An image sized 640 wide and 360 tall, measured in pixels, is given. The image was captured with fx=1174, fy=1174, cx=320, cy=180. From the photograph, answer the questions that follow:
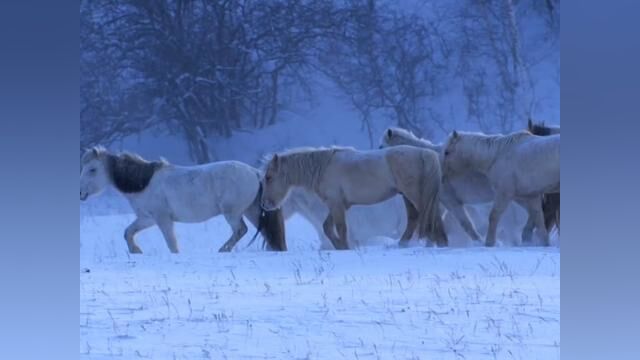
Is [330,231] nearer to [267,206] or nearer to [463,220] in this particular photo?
[267,206]

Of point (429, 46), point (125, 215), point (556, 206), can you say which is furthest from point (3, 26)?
point (429, 46)

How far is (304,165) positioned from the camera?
6.89 meters

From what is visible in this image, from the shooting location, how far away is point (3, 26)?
1971mm

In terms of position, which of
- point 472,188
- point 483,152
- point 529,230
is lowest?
point 529,230

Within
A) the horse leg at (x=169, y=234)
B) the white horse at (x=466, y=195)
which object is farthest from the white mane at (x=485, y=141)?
the horse leg at (x=169, y=234)

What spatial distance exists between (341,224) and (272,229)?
45 cm

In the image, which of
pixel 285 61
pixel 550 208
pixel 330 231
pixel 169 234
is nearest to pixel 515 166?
pixel 550 208

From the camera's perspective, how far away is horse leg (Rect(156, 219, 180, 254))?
277 inches

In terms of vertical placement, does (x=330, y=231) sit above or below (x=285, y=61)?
below

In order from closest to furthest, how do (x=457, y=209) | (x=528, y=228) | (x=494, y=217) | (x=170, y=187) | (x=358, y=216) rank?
(x=494, y=217), (x=528, y=228), (x=457, y=209), (x=170, y=187), (x=358, y=216)

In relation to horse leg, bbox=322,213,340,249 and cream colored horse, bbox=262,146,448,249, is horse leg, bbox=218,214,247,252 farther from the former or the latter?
horse leg, bbox=322,213,340,249

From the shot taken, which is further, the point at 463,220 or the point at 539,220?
the point at 463,220

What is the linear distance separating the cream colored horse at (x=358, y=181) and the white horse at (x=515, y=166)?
20 cm

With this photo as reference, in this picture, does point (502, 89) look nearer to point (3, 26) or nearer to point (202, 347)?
point (202, 347)
